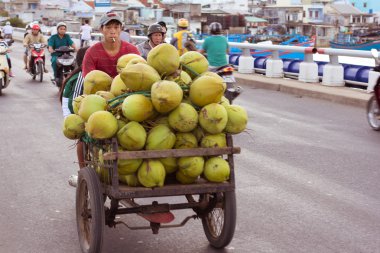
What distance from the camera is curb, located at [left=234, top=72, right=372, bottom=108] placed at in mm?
15930

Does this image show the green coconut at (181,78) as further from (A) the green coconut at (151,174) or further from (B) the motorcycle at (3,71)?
(B) the motorcycle at (3,71)

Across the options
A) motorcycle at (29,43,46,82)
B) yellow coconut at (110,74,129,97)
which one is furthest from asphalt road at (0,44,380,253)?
motorcycle at (29,43,46,82)

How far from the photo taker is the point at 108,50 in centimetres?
697

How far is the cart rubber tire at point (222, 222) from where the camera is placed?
561 cm

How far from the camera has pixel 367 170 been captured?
30.0 ft

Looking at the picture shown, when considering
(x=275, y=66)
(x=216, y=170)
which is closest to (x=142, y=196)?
(x=216, y=170)

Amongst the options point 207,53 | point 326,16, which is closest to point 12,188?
point 207,53

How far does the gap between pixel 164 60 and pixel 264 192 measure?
2950 mm

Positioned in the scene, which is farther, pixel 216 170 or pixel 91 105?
pixel 91 105

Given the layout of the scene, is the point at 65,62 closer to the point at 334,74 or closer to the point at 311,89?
the point at 311,89

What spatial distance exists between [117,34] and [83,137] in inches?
56.7

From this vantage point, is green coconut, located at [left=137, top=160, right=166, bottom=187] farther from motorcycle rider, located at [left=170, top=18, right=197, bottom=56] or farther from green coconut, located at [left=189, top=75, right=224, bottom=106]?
motorcycle rider, located at [left=170, top=18, right=197, bottom=56]

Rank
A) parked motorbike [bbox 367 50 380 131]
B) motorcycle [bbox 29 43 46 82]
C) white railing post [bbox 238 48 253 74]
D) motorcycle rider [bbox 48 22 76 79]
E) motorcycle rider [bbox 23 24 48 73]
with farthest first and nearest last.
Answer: white railing post [bbox 238 48 253 74] → motorcycle rider [bbox 23 24 48 73] → motorcycle [bbox 29 43 46 82] → motorcycle rider [bbox 48 22 76 79] → parked motorbike [bbox 367 50 380 131]

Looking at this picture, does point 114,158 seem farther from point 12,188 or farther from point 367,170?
point 367,170
